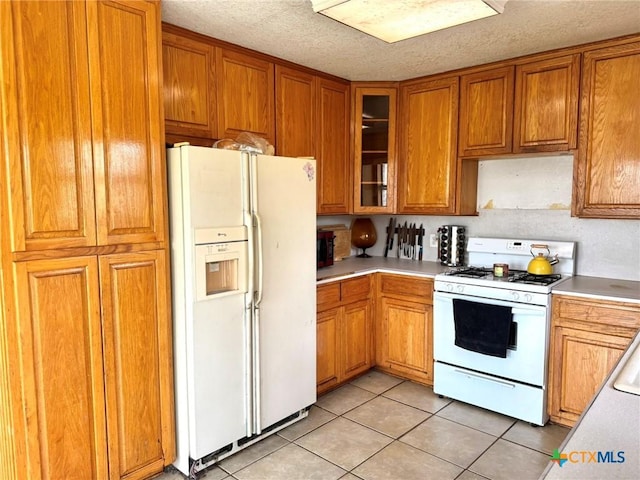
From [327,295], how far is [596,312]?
1.63m

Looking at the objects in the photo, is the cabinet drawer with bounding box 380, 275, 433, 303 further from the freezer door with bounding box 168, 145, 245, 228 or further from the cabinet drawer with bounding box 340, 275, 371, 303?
the freezer door with bounding box 168, 145, 245, 228

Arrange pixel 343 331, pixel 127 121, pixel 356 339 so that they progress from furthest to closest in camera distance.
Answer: pixel 356 339, pixel 343 331, pixel 127 121

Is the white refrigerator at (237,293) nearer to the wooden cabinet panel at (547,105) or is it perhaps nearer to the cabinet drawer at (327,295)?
the cabinet drawer at (327,295)

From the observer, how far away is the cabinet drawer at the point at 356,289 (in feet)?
10.5

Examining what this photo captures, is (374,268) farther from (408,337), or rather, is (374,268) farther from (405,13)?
(405,13)

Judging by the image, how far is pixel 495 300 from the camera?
280 centimetres

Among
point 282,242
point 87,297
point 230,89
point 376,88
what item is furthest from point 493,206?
point 87,297

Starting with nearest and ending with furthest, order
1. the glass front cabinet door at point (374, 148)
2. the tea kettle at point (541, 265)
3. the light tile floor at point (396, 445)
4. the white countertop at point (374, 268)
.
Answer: the light tile floor at point (396, 445)
the tea kettle at point (541, 265)
the white countertop at point (374, 268)
the glass front cabinet door at point (374, 148)

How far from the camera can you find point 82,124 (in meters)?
1.83

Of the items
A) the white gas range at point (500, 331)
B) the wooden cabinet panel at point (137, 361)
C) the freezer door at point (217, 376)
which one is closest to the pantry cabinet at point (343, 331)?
the white gas range at point (500, 331)

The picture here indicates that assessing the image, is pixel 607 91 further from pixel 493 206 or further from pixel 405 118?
pixel 405 118

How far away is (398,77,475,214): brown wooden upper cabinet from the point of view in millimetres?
3316

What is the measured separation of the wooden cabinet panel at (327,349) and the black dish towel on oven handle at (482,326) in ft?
2.75

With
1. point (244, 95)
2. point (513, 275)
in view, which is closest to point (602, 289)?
point (513, 275)
